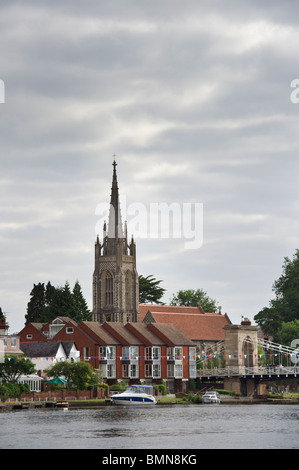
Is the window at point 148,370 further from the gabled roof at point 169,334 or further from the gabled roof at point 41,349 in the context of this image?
the gabled roof at point 41,349

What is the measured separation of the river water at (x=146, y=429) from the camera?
71.6m

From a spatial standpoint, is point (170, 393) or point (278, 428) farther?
point (170, 393)

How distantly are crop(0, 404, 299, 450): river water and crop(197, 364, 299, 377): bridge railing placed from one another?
139ft

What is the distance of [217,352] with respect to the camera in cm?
17738

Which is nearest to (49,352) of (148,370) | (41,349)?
(41,349)

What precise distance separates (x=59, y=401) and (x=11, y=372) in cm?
927

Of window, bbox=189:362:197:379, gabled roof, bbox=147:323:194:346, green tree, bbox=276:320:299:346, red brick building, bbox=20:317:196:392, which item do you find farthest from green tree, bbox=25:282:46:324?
green tree, bbox=276:320:299:346

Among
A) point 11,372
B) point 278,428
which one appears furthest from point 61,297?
point 278,428

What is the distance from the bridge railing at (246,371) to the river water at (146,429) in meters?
42.2

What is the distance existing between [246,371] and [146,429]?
284 feet

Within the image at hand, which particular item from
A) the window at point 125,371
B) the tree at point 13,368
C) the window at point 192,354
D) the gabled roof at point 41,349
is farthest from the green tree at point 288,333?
the tree at point 13,368
